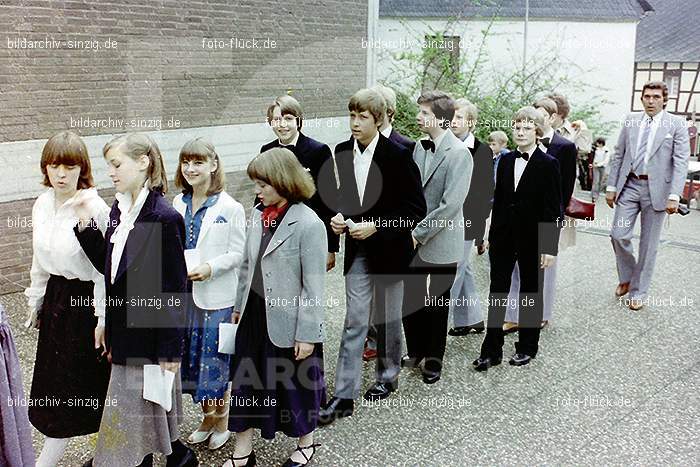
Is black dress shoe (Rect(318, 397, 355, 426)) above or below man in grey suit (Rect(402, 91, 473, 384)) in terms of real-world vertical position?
below

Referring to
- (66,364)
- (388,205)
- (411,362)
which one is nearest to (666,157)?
(411,362)

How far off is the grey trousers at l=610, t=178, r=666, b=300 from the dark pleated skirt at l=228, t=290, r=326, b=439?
14.6 ft

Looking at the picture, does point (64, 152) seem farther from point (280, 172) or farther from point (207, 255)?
point (280, 172)

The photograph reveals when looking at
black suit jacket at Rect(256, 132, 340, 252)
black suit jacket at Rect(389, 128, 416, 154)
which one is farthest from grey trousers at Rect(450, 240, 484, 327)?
black suit jacket at Rect(256, 132, 340, 252)

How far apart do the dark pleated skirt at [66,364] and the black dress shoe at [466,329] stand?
3.51 m

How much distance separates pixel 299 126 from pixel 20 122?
3228 millimetres

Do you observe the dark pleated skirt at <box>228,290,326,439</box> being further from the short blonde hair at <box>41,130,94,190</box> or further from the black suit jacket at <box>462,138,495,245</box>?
the black suit jacket at <box>462,138,495,245</box>

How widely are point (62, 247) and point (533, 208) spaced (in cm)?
335

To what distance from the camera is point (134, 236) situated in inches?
146

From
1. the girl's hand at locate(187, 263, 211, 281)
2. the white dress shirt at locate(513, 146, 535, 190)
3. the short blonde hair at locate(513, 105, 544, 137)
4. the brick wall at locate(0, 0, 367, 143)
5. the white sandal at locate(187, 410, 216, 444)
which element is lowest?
the white sandal at locate(187, 410, 216, 444)

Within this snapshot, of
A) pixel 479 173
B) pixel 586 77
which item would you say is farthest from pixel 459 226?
pixel 586 77

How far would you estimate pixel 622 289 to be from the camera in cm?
786

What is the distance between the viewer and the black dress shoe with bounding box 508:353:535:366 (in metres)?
5.98

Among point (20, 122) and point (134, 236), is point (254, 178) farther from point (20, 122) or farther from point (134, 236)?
point (20, 122)
